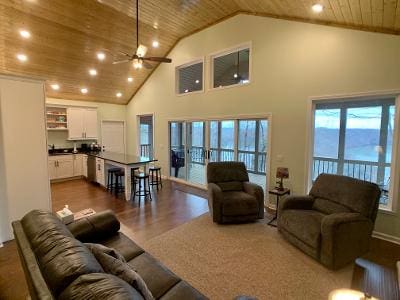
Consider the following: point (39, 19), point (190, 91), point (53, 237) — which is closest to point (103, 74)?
point (39, 19)

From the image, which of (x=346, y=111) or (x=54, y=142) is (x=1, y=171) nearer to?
(x=54, y=142)

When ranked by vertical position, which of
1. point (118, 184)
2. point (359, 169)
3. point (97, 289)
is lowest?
point (118, 184)

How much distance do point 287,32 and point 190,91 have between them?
9.84ft

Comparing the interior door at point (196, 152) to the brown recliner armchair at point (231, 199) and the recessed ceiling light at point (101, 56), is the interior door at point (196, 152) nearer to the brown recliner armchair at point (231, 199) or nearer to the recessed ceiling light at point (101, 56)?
the brown recliner armchair at point (231, 199)

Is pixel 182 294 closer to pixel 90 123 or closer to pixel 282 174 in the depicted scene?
pixel 282 174

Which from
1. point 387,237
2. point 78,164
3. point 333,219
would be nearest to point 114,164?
point 78,164

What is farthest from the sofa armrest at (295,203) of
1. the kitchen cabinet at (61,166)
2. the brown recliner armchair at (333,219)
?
the kitchen cabinet at (61,166)

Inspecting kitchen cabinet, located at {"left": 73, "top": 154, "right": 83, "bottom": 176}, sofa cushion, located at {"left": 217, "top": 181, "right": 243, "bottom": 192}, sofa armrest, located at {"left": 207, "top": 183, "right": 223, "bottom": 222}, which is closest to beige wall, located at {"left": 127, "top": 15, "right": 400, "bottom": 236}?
sofa cushion, located at {"left": 217, "top": 181, "right": 243, "bottom": 192}

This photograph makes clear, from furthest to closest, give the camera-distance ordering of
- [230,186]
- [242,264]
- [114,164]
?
[114,164]
[230,186]
[242,264]

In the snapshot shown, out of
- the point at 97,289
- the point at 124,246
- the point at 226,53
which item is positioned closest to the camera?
the point at 97,289

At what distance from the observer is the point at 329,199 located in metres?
3.25

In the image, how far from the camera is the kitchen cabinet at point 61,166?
6816 millimetres

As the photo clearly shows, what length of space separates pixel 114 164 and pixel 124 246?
3791 millimetres

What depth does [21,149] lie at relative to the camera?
3.24 meters
